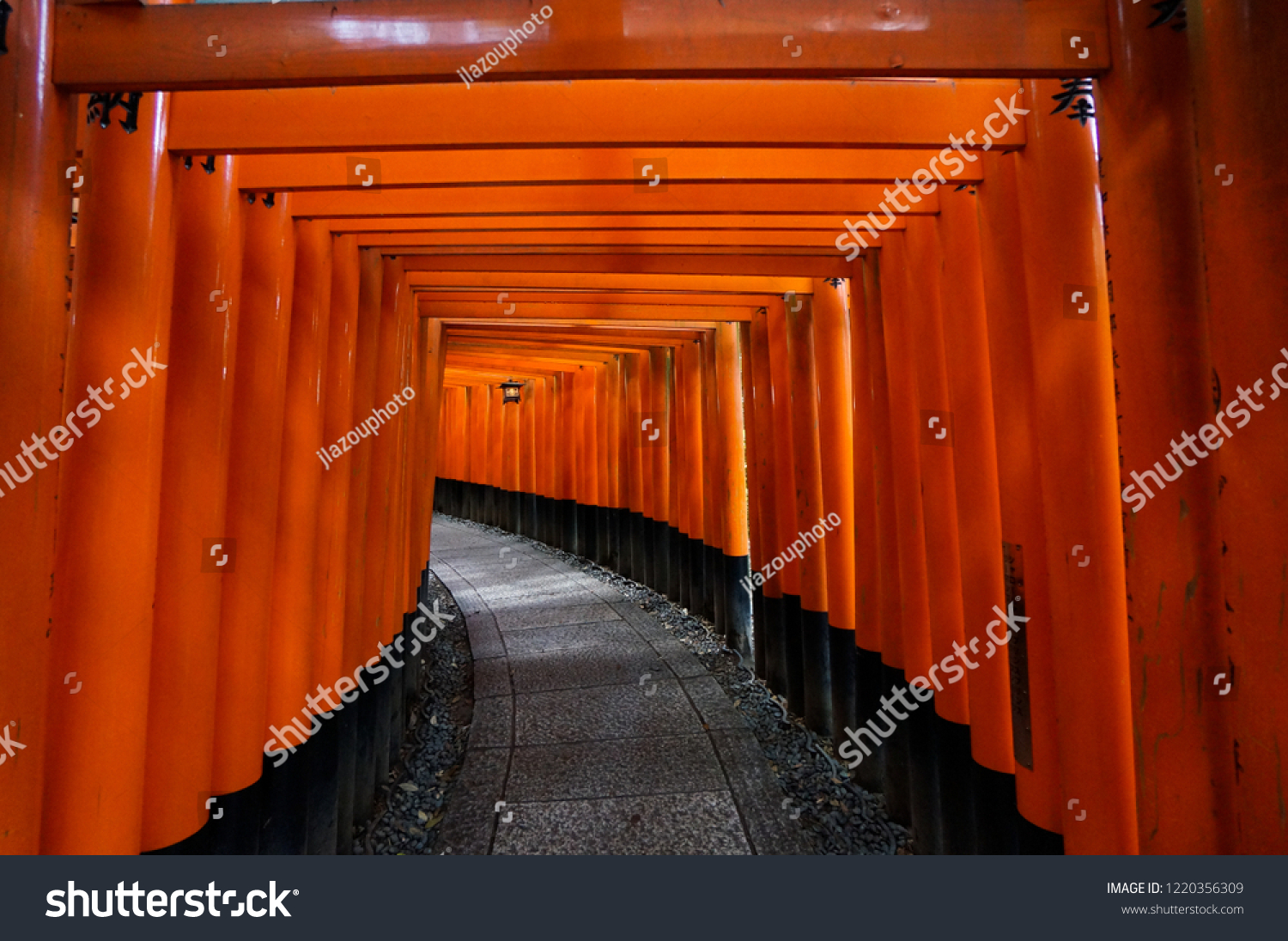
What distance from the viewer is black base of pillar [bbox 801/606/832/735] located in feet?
17.9

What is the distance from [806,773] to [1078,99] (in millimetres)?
4585

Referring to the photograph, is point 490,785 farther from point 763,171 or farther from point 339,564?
point 763,171

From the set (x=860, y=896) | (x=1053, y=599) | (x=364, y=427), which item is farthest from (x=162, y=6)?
(x=1053, y=599)

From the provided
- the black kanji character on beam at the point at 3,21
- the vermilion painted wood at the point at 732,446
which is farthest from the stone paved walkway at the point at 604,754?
the black kanji character on beam at the point at 3,21

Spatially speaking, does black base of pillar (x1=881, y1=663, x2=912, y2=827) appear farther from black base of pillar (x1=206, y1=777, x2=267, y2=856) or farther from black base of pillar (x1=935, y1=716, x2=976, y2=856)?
black base of pillar (x1=206, y1=777, x2=267, y2=856)

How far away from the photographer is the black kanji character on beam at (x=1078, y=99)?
228 centimetres

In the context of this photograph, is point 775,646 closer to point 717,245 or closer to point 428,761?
point 428,761

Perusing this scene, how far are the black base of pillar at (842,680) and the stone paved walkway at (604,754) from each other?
0.68 m

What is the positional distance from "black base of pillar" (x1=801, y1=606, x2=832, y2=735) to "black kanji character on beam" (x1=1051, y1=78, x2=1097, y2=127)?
13.4ft

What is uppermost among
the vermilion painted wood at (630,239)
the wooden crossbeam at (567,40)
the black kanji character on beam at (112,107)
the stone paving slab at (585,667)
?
the vermilion painted wood at (630,239)

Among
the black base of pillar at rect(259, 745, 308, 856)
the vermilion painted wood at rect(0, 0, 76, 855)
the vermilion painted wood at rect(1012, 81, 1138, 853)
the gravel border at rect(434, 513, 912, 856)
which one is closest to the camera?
the vermilion painted wood at rect(0, 0, 76, 855)

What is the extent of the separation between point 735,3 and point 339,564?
3541mm

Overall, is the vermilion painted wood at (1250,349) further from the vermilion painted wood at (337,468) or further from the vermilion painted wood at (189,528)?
the vermilion painted wood at (337,468)

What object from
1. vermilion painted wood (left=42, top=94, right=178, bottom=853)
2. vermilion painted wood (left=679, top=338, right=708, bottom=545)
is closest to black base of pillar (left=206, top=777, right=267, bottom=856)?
vermilion painted wood (left=42, top=94, right=178, bottom=853)
